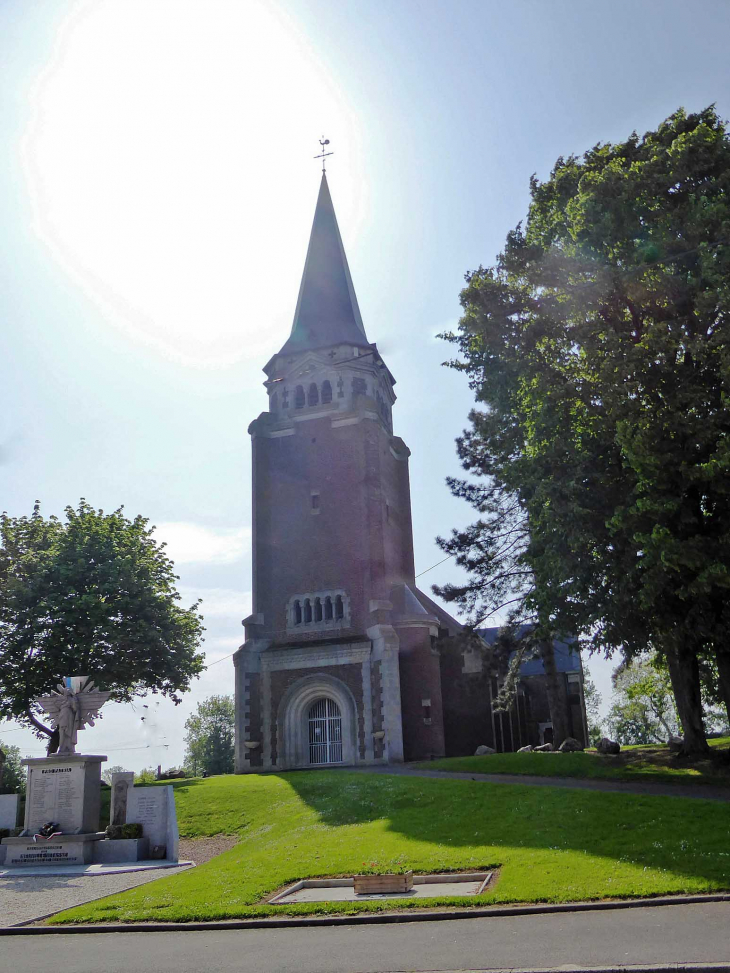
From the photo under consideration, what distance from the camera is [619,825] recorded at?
17.4 meters

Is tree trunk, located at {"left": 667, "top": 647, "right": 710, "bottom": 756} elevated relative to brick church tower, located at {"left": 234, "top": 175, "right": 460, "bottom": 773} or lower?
lower

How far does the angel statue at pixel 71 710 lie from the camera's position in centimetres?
2241

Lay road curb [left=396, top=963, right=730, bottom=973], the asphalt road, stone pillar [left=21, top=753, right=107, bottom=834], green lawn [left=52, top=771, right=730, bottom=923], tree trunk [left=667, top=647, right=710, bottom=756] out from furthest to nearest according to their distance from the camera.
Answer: tree trunk [left=667, top=647, right=710, bottom=756] → stone pillar [left=21, top=753, right=107, bottom=834] → green lawn [left=52, top=771, right=730, bottom=923] → the asphalt road → road curb [left=396, top=963, right=730, bottom=973]

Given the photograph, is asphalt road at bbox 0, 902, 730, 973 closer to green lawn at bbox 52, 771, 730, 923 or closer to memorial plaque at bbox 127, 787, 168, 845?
green lawn at bbox 52, 771, 730, 923

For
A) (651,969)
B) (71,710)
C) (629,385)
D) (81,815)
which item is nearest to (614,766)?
(629,385)

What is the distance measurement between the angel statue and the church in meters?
17.3

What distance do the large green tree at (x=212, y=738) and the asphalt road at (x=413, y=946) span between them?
2592 inches

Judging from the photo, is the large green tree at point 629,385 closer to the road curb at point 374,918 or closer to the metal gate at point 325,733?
the road curb at point 374,918

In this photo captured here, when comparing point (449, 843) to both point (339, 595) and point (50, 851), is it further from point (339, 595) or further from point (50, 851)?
point (339, 595)

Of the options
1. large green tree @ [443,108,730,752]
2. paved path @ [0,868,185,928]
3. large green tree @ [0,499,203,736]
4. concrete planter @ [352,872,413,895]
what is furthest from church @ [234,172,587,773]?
concrete planter @ [352,872,413,895]

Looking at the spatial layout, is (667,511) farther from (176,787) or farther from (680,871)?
(176,787)

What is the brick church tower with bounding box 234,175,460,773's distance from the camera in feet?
127

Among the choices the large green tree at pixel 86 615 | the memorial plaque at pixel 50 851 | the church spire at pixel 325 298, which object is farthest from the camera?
the church spire at pixel 325 298

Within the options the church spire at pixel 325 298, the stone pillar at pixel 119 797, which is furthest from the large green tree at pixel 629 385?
the church spire at pixel 325 298
